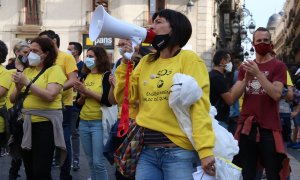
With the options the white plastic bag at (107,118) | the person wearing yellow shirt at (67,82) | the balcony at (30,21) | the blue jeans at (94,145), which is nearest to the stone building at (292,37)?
the balcony at (30,21)

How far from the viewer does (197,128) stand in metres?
3.80

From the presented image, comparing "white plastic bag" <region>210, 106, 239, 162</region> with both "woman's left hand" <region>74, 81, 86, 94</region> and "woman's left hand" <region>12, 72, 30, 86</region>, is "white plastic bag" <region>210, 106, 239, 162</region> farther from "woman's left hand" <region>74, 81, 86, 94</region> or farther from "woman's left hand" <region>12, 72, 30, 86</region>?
"woman's left hand" <region>74, 81, 86, 94</region>

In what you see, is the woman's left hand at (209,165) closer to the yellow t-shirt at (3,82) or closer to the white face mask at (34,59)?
the white face mask at (34,59)

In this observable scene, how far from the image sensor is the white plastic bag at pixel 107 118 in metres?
6.64

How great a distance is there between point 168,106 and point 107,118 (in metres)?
2.85

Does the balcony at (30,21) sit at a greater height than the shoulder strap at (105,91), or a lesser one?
greater

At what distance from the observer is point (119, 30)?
12.9 ft

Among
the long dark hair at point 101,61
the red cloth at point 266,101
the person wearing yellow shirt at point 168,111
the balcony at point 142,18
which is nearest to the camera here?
the person wearing yellow shirt at point 168,111

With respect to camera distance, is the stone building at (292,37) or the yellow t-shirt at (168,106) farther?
the stone building at (292,37)

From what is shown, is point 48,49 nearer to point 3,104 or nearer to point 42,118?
point 42,118

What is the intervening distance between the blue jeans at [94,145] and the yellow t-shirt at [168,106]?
2.57 metres

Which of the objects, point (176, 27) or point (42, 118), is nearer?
point (176, 27)

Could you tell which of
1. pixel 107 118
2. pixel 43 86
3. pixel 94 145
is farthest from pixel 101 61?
pixel 43 86

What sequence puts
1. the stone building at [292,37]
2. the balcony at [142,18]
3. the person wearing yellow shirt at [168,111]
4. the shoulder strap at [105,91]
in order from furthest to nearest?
the stone building at [292,37] < the balcony at [142,18] < the shoulder strap at [105,91] < the person wearing yellow shirt at [168,111]
